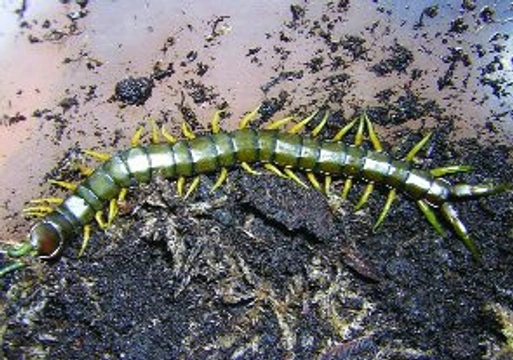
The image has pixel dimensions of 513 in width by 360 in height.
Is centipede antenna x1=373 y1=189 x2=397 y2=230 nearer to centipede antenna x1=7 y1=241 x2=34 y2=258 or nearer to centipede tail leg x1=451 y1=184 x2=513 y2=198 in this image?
centipede tail leg x1=451 y1=184 x2=513 y2=198

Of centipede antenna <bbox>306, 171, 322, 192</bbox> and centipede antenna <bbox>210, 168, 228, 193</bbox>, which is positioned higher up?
centipede antenna <bbox>210, 168, 228, 193</bbox>

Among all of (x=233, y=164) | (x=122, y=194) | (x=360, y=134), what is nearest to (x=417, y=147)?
(x=360, y=134)

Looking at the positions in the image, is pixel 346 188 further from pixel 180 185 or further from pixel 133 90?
pixel 133 90

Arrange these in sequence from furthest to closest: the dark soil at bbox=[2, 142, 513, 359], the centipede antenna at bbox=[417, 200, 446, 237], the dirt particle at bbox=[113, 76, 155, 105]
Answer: the dirt particle at bbox=[113, 76, 155, 105]
the centipede antenna at bbox=[417, 200, 446, 237]
the dark soil at bbox=[2, 142, 513, 359]

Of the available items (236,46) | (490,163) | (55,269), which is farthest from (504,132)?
(55,269)

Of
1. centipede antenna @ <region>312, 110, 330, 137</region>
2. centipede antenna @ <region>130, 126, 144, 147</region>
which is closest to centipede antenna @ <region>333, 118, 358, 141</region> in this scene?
centipede antenna @ <region>312, 110, 330, 137</region>

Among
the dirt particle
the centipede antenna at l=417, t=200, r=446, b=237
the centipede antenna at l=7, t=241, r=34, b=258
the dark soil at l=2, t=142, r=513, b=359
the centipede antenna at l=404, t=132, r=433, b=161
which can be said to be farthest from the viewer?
the dirt particle

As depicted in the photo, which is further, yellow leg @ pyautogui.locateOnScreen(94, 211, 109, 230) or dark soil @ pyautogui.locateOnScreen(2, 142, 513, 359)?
yellow leg @ pyautogui.locateOnScreen(94, 211, 109, 230)

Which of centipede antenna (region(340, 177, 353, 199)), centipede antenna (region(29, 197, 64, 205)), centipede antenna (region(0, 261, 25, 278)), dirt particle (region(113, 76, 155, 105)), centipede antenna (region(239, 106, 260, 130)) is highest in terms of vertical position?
dirt particle (region(113, 76, 155, 105))
